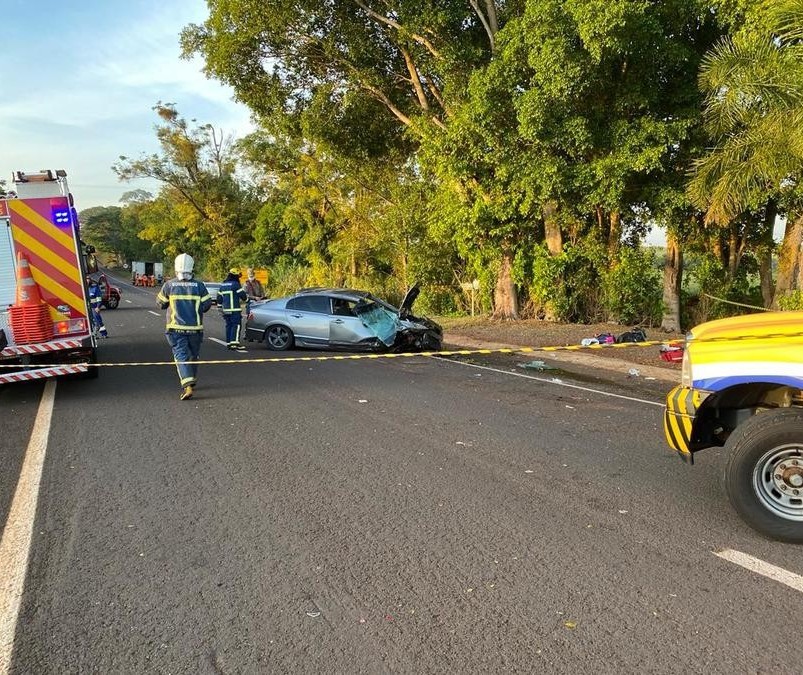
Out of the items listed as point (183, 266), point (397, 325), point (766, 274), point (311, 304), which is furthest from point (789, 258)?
point (183, 266)

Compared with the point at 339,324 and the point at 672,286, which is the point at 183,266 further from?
the point at 672,286

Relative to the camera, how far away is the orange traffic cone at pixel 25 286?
8.16 meters

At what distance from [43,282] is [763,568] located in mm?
8788

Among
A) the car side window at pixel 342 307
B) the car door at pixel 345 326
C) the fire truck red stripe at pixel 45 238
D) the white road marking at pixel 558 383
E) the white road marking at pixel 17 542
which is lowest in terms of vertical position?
the white road marking at pixel 17 542

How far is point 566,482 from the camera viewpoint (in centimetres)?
491

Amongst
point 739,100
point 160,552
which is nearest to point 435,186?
point 739,100

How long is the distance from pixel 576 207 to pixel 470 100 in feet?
13.0

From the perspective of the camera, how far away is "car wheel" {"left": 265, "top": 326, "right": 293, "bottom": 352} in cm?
1327

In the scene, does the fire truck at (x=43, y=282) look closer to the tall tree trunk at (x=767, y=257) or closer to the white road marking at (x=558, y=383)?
the white road marking at (x=558, y=383)

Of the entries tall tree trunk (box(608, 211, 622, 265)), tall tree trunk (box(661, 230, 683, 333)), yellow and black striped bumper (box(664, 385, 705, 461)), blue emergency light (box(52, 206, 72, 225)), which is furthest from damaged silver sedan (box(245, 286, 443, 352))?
yellow and black striped bumper (box(664, 385, 705, 461))

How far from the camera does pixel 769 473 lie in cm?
383

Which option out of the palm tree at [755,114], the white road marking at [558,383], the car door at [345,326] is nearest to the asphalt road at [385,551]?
the white road marking at [558,383]

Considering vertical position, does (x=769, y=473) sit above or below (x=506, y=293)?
below

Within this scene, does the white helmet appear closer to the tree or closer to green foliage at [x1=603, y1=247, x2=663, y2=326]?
green foliage at [x1=603, y1=247, x2=663, y2=326]
